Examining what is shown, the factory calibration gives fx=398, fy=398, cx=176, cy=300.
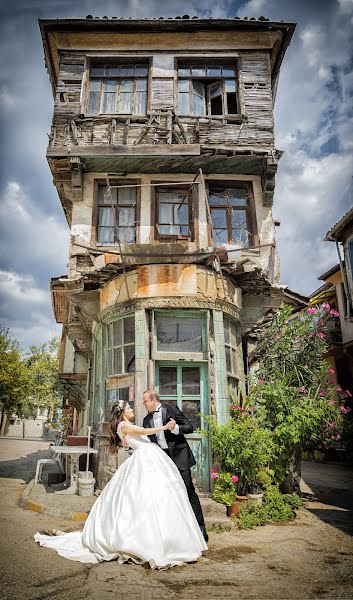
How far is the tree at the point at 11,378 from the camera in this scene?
3294cm

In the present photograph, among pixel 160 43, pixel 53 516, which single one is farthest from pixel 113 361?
pixel 160 43

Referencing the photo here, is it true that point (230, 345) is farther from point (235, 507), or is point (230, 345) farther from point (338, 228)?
point (338, 228)

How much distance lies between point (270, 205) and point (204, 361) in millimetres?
4979

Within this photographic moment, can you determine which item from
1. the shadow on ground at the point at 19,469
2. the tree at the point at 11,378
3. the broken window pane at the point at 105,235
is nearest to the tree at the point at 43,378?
the tree at the point at 11,378

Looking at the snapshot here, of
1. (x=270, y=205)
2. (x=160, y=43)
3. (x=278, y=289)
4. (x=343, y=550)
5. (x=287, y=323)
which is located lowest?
(x=343, y=550)

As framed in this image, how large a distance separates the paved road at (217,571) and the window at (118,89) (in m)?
10.4

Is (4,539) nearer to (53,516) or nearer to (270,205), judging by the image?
(53,516)

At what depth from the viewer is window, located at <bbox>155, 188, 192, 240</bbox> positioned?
10.5 metres

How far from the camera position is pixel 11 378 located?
33.3m

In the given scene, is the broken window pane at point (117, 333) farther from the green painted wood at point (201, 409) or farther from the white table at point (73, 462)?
the white table at point (73, 462)

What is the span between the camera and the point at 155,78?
38.1 feet

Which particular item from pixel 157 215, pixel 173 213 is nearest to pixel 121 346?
pixel 157 215

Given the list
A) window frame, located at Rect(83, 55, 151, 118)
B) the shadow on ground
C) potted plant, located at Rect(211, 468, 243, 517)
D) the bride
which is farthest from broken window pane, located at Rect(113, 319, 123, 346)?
window frame, located at Rect(83, 55, 151, 118)

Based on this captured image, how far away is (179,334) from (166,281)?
1174 mm
